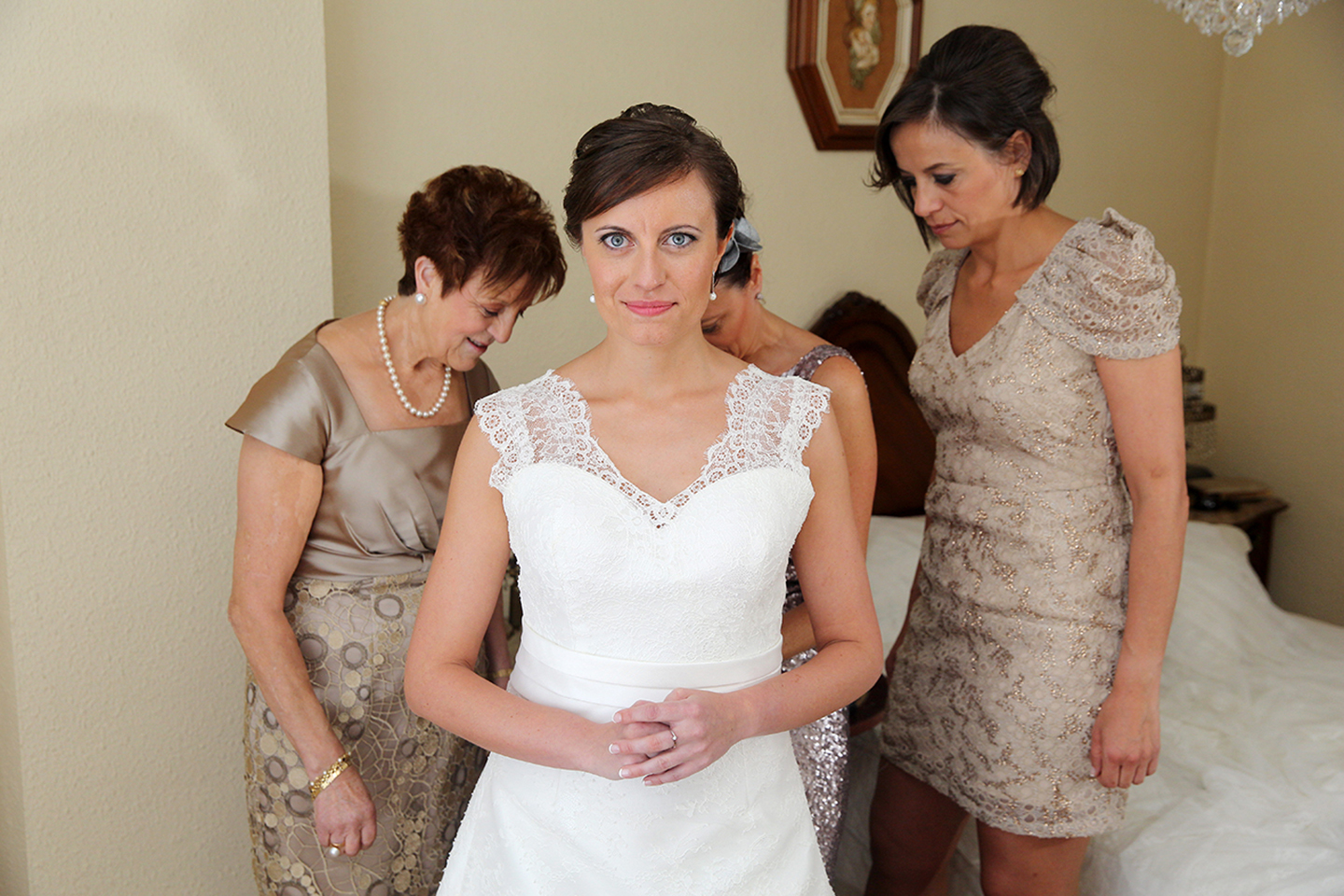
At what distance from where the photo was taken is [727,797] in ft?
4.40

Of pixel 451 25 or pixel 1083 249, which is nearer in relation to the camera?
pixel 1083 249

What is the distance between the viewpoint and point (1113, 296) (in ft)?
5.49

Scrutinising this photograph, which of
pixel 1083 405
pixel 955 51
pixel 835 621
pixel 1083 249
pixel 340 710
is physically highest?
pixel 955 51

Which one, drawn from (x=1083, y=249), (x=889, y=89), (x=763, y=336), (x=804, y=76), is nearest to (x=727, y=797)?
(x=763, y=336)

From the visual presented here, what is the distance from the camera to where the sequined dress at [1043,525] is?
1.71 m

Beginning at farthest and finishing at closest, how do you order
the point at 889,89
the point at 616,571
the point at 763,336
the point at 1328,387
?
1. the point at 1328,387
2. the point at 889,89
3. the point at 763,336
4. the point at 616,571

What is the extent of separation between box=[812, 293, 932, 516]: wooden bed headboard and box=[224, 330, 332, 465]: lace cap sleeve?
1848 mm

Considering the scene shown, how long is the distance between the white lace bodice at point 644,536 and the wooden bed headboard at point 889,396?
1905mm

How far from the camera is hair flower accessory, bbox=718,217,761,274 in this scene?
5.24 feet

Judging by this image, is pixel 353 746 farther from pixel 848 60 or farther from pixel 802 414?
pixel 848 60

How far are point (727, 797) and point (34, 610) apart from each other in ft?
3.79

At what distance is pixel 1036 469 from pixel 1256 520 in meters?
2.64

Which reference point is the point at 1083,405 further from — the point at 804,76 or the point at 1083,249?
the point at 804,76

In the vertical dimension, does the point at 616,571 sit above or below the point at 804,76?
below
